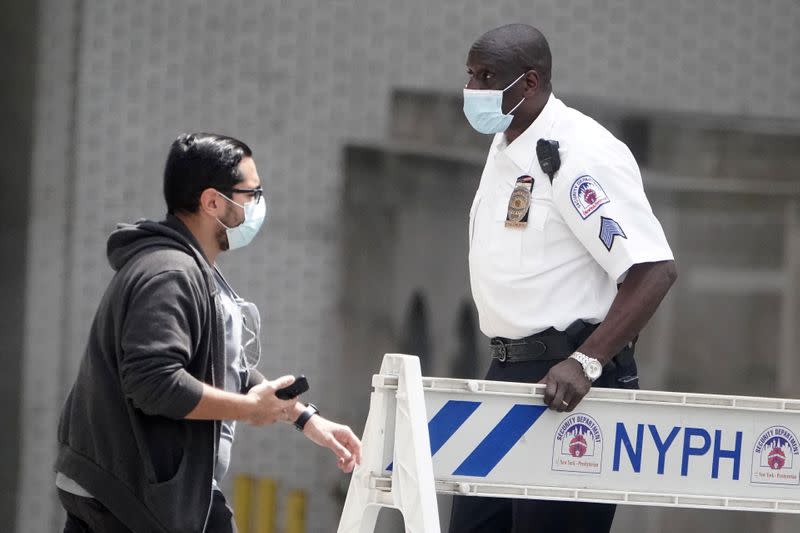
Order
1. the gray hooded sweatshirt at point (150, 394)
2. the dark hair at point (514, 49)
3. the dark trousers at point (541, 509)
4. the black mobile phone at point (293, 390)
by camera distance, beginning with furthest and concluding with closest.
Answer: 1. the dark hair at point (514, 49)
2. the dark trousers at point (541, 509)
3. the black mobile phone at point (293, 390)
4. the gray hooded sweatshirt at point (150, 394)

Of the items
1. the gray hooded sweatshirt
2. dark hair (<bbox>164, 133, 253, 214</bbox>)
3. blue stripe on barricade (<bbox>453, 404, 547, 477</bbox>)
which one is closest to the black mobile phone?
the gray hooded sweatshirt

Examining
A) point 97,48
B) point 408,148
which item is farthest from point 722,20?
point 97,48

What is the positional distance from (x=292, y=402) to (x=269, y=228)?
3429mm

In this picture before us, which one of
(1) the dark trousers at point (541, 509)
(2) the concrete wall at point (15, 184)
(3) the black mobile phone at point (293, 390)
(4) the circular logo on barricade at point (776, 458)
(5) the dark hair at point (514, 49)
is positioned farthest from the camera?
(2) the concrete wall at point (15, 184)

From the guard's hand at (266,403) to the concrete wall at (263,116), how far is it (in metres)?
3.17

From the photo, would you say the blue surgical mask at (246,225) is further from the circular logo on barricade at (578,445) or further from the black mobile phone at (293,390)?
the circular logo on barricade at (578,445)

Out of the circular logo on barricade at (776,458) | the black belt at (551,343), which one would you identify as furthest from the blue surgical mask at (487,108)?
the circular logo on barricade at (776,458)

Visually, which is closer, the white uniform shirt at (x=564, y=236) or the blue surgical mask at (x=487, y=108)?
the white uniform shirt at (x=564, y=236)

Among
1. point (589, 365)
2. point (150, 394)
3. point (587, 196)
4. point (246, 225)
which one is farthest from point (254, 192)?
point (589, 365)

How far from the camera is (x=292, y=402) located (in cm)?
300

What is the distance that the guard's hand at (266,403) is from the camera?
293 centimetres

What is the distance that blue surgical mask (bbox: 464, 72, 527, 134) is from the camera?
330 centimetres

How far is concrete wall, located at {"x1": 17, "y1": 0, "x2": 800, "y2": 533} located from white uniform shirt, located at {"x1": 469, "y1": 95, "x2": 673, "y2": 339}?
2.96 metres

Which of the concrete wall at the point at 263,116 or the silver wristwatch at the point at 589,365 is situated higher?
the concrete wall at the point at 263,116
